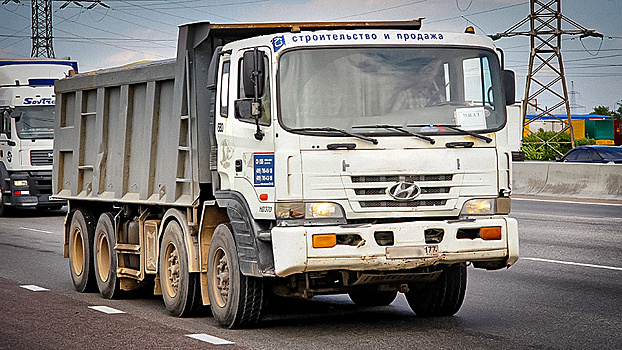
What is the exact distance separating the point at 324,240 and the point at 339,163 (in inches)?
25.1

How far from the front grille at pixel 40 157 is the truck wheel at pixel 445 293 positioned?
18.4 metres

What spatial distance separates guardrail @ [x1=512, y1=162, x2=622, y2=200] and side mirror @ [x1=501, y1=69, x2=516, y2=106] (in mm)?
17251

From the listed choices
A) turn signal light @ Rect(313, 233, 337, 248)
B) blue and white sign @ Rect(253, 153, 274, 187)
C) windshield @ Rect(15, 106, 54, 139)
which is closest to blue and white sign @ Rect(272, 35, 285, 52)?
blue and white sign @ Rect(253, 153, 274, 187)

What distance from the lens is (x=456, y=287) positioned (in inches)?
387

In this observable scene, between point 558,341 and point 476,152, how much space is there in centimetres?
169

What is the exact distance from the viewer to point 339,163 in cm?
848

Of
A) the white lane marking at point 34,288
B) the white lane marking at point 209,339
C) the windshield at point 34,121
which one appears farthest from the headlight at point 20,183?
the white lane marking at point 209,339

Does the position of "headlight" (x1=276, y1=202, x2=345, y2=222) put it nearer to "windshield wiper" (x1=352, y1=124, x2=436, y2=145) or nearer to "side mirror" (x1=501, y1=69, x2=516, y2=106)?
"windshield wiper" (x1=352, y1=124, x2=436, y2=145)

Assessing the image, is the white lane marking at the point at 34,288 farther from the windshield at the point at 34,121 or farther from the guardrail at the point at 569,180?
the guardrail at the point at 569,180

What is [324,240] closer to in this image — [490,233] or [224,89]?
[490,233]

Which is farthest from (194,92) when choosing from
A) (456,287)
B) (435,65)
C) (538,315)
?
(538,315)

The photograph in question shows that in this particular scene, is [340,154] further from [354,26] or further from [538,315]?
[538,315]

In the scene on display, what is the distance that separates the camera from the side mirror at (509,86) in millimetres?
9135

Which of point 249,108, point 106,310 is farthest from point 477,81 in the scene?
point 106,310
